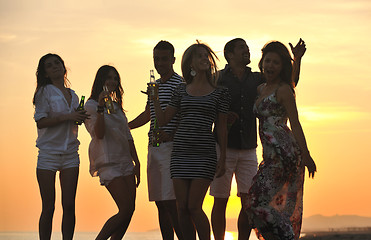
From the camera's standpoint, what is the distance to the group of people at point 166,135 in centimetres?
775

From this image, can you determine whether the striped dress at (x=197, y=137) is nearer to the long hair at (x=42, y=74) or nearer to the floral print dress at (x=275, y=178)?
the floral print dress at (x=275, y=178)

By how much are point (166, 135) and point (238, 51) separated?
1392mm

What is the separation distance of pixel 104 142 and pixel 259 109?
2.23 meters

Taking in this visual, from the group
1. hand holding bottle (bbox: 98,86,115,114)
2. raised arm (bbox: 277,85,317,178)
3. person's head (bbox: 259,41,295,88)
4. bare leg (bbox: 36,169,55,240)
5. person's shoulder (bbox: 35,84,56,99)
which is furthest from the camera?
person's shoulder (bbox: 35,84,56,99)

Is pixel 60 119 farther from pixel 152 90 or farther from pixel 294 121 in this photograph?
pixel 294 121

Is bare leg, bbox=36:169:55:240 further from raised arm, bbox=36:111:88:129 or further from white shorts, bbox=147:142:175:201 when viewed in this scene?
white shorts, bbox=147:142:175:201

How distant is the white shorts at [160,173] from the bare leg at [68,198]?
0.91 m

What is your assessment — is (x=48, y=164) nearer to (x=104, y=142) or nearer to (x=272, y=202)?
(x=104, y=142)

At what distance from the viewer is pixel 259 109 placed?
7.38 metres

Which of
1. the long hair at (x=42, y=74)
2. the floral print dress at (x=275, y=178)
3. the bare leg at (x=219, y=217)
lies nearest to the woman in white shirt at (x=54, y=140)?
the long hair at (x=42, y=74)

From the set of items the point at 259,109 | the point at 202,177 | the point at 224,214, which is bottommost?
the point at 224,214

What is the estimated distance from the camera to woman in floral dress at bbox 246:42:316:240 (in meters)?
7.22

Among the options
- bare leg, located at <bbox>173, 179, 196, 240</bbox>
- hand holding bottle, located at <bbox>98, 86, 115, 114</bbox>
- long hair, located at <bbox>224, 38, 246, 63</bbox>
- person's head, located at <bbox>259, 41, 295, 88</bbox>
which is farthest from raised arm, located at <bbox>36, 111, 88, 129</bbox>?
person's head, located at <bbox>259, 41, 295, 88</bbox>

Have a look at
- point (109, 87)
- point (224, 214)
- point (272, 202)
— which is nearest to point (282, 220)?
point (272, 202)
